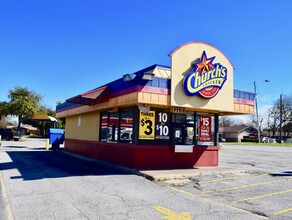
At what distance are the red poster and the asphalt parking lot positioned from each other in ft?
7.98

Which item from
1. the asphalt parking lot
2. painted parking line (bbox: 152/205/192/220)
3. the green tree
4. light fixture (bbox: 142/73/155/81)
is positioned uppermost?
the green tree

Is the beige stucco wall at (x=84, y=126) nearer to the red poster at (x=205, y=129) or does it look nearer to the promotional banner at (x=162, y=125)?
the promotional banner at (x=162, y=125)

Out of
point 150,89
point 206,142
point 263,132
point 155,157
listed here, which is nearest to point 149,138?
point 155,157

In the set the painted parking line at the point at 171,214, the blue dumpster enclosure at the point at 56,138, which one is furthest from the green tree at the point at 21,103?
the painted parking line at the point at 171,214

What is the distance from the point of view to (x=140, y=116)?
43.7ft

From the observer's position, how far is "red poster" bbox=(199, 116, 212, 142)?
1529 centimetres

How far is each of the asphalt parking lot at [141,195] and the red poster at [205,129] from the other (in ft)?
7.98

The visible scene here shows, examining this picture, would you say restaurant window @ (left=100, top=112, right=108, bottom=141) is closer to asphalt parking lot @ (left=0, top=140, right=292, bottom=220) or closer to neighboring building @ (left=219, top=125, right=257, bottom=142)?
asphalt parking lot @ (left=0, top=140, right=292, bottom=220)

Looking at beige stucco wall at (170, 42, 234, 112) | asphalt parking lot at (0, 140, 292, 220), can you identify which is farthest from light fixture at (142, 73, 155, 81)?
asphalt parking lot at (0, 140, 292, 220)

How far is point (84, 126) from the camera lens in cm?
2092

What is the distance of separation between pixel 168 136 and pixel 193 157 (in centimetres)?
168

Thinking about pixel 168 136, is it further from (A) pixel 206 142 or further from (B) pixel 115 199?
(B) pixel 115 199

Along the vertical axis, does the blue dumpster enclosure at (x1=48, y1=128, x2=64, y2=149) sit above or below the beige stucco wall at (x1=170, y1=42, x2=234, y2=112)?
below

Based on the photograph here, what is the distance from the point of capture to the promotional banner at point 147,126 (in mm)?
13336
